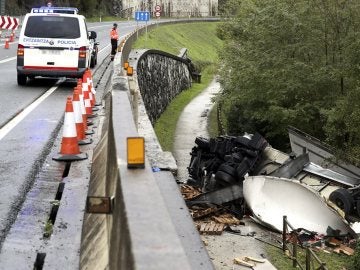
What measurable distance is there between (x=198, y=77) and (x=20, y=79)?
111 ft

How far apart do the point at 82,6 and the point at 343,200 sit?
6589 centimetres

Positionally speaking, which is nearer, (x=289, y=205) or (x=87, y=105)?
(x=87, y=105)

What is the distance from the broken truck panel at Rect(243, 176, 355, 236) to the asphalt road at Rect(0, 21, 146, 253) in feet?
15.5

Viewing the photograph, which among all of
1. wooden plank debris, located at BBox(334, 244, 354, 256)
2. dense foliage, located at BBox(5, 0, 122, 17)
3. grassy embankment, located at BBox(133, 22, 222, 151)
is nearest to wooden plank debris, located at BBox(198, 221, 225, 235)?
wooden plank debris, located at BBox(334, 244, 354, 256)

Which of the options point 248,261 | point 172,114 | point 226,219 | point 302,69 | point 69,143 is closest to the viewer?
point 69,143

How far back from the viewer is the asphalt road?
6.90m

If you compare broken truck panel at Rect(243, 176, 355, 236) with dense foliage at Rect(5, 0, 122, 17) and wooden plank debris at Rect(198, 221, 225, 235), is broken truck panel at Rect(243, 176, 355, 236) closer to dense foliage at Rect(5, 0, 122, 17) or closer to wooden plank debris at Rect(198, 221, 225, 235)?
wooden plank debris at Rect(198, 221, 225, 235)

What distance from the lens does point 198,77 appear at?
50.4 metres

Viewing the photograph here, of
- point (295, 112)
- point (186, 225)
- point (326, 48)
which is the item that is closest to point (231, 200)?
point (295, 112)

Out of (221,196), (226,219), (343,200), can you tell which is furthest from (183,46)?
(226,219)

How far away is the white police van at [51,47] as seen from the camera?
17109 millimetres

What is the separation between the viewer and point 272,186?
14.1m

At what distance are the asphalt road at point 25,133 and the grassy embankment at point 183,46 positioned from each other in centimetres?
739

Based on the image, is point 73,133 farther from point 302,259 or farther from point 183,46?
point 183,46
